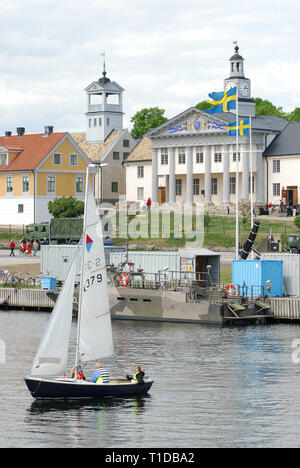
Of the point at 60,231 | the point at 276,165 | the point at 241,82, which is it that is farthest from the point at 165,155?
the point at 60,231

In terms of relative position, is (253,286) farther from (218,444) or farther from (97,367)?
(218,444)

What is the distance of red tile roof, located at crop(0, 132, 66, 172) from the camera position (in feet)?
415

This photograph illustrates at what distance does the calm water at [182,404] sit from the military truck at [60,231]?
45877 millimetres

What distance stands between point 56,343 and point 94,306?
246cm

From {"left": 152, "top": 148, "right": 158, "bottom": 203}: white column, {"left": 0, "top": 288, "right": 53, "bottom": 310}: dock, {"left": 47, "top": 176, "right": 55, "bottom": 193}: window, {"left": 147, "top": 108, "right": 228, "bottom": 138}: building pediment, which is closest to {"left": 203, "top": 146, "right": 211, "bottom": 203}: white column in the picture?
{"left": 147, "top": 108, "right": 228, "bottom": 138}: building pediment

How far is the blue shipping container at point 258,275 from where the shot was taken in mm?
67688

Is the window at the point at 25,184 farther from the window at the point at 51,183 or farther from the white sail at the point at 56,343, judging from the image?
the white sail at the point at 56,343

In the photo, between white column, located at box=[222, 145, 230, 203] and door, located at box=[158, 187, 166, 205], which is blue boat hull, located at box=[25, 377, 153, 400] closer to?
white column, located at box=[222, 145, 230, 203]

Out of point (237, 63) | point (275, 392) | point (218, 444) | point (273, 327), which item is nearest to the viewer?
point (218, 444)

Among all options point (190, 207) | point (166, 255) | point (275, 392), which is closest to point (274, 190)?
point (190, 207)

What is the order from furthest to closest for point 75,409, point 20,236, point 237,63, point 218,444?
point 237,63
point 20,236
point 75,409
point 218,444

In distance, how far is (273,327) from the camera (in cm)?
6400

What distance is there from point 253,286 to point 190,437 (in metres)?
34.1

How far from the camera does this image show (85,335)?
41469 millimetres
